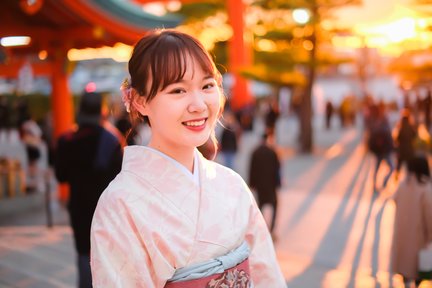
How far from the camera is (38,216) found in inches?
351

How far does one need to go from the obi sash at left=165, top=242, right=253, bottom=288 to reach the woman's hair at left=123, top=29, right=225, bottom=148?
0.54m

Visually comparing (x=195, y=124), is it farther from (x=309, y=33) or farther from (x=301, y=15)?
(x=309, y=33)

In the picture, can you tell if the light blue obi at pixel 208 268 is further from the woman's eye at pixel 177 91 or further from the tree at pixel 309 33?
the tree at pixel 309 33

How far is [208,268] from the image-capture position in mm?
1824

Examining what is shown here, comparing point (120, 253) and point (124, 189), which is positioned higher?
point (124, 189)

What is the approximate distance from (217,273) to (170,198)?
0.27 m

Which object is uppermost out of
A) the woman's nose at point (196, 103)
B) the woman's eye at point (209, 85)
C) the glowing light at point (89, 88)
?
the glowing light at point (89, 88)

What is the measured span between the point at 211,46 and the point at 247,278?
80.4 feet

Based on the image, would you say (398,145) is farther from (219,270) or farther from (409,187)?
(219,270)

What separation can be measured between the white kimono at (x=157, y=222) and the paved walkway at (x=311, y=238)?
11.6ft

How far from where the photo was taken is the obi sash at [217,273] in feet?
5.92

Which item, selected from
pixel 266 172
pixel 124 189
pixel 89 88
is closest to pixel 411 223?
pixel 266 172

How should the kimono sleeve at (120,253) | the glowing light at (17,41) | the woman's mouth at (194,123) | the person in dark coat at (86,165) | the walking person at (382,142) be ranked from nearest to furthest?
the kimono sleeve at (120,253) < the woman's mouth at (194,123) < the person in dark coat at (86,165) < the glowing light at (17,41) < the walking person at (382,142)

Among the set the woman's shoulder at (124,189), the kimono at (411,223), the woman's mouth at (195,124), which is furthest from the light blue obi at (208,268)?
the kimono at (411,223)
